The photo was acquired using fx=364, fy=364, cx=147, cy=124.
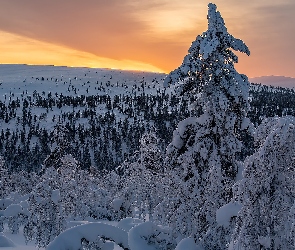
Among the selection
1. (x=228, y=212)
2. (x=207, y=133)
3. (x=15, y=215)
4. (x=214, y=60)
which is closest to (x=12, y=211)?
(x=15, y=215)

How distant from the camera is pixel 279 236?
7707 millimetres

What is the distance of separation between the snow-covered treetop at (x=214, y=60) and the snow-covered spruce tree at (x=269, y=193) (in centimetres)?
411

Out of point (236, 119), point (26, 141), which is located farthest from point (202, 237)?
point (26, 141)

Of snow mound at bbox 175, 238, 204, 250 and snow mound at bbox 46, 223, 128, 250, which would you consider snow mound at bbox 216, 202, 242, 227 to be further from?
snow mound at bbox 46, 223, 128, 250

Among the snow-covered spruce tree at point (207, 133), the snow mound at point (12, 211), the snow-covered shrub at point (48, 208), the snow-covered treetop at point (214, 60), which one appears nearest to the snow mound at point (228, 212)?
the snow-covered spruce tree at point (207, 133)

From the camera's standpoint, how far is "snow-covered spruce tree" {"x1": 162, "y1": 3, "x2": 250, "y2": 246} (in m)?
11.7

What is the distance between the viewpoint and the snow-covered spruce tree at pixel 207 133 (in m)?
11.7

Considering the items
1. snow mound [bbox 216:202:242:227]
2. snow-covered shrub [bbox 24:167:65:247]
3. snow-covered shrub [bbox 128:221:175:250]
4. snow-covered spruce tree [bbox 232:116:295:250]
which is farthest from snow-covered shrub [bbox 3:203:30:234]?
snow-covered spruce tree [bbox 232:116:295:250]

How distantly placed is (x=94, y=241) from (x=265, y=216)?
17.9ft

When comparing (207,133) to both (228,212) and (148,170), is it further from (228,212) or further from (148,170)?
(148,170)

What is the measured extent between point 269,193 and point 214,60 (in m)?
5.53

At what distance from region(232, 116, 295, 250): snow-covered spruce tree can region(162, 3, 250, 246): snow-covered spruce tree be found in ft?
11.5

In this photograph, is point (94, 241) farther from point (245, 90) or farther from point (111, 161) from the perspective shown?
point (111, 161)

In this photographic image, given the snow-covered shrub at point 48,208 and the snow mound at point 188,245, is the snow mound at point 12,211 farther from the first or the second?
the snow mound at point 188,245
